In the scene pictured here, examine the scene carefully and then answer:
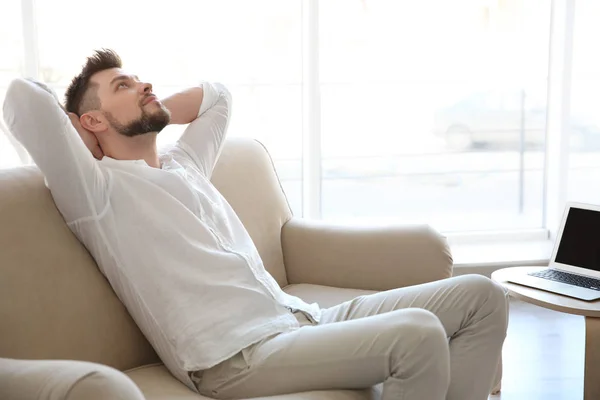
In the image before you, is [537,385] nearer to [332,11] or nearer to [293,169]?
[293,169]

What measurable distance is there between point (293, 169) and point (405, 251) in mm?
1733

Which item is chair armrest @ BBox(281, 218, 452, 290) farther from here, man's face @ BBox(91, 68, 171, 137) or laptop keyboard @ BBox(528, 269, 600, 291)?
man's face @ BBox(91, 68, 171, 137)

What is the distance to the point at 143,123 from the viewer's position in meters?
2.05

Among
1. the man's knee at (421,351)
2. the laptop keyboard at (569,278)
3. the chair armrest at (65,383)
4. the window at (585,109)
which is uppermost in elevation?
the window at (585,109)

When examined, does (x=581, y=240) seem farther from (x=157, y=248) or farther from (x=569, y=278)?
(x=157, y=248)

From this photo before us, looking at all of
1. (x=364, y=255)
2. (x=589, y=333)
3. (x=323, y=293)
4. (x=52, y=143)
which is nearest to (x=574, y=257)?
(x=589, y=333)

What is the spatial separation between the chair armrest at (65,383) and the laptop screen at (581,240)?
1791 millimetres

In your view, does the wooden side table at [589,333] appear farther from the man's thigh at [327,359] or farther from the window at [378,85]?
the window at [378,85]

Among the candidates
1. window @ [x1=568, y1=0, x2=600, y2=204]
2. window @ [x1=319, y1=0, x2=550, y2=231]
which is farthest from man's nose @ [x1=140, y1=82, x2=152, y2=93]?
window @ [x1=568, y1=0, x2=600, y2=204]

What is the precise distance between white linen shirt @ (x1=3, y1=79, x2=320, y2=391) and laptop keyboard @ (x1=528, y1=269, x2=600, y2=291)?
1.04 meters

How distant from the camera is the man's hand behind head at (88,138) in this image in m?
2.02

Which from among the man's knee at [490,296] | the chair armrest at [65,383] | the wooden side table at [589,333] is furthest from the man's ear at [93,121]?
the wooden side table at [589,333]

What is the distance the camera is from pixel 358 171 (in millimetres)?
4273

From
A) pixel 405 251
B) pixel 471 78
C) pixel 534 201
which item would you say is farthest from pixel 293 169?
pixel 405 251
